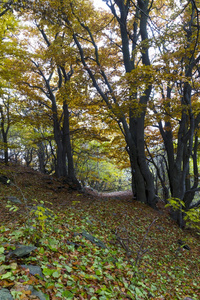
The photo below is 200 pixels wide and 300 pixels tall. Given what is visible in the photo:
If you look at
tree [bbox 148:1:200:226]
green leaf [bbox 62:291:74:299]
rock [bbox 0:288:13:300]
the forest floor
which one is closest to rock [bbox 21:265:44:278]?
the forest floor

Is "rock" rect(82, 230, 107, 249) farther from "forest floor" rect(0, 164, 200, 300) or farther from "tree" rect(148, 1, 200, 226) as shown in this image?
"tree" rect(148, 1, 200, 226)

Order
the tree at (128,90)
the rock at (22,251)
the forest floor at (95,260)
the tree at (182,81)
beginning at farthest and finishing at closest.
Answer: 1. the tree at (128,90)
2. the tree at (182,81)
3. the rock at (22,251)
4. the forest floor at (95,260)

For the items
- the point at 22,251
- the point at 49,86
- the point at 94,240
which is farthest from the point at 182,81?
the point at 49,86

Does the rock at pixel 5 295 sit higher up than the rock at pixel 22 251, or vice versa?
the rock at pixel 22 251

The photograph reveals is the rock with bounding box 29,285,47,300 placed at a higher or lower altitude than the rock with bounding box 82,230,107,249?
higher

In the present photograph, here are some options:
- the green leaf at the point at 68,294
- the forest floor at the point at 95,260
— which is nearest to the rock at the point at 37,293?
the forest floor at the point at 95,260

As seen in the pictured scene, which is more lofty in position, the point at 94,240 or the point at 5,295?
the point at 5,295

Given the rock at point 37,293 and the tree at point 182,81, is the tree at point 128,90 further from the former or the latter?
the rock at point 37,293

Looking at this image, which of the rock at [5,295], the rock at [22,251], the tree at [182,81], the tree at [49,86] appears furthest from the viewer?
the tree at [49,86]

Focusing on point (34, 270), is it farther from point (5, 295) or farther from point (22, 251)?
point (5, 295)

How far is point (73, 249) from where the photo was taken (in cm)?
337

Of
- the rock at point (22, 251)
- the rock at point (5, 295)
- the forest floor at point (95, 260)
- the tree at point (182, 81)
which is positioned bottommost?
the forest floor at point (95, 260)

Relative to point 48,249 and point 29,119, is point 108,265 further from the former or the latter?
point 29,119

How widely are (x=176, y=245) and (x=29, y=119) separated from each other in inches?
380
